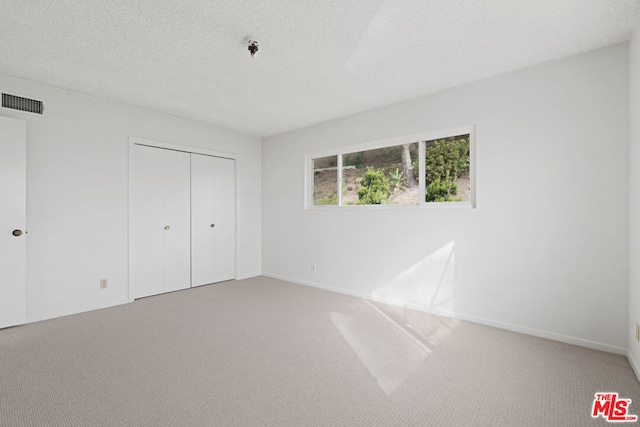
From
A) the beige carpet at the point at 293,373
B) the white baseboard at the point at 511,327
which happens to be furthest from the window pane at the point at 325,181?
→ the beige carpet at the point at 293,373

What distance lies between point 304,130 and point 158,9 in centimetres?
292

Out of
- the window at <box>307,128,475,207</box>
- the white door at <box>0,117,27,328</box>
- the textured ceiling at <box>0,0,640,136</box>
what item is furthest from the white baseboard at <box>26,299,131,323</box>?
the window at <box>307,128,475,207</box>

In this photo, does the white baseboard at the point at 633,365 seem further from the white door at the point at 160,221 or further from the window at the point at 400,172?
the white door at the point at 160,221

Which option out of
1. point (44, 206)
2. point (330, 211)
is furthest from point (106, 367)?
point (330, 211)

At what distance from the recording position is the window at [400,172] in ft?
10.9

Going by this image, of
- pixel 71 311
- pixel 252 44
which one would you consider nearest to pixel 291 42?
pixel 252 44

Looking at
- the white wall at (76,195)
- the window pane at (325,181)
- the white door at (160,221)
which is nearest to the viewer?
the white wall at (76,195)

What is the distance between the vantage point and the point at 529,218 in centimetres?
283

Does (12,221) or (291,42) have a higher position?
(291,42)

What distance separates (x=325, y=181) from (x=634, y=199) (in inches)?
132

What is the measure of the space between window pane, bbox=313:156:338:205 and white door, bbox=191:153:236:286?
4.74 feet

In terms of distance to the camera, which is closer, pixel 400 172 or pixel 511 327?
pixel 511 327

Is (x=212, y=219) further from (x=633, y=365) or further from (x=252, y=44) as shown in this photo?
(x=633, y=365)

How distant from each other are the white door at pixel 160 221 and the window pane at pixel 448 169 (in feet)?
11.3
